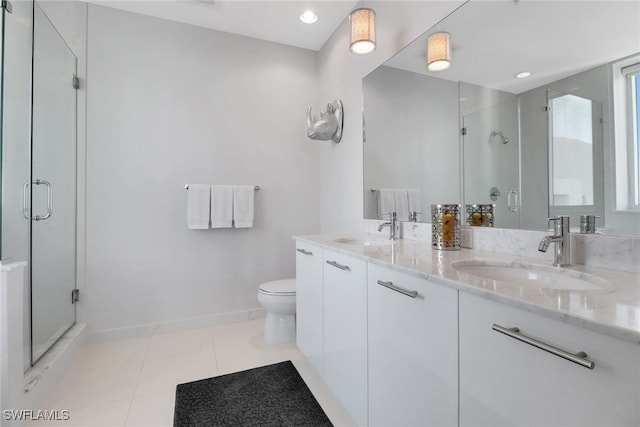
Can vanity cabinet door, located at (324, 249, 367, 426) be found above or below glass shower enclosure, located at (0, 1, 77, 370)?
below

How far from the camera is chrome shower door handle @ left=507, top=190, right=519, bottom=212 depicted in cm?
116

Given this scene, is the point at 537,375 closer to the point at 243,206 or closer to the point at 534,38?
the point at 534,38

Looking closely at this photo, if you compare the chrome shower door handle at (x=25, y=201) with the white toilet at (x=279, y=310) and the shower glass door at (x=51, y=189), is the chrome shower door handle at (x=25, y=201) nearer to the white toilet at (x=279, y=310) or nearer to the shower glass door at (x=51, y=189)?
the shower glass door at (x=51, y=189)

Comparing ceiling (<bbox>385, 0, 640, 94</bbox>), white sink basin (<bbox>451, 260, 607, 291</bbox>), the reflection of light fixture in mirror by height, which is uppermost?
the reflection of light fixture in mirror

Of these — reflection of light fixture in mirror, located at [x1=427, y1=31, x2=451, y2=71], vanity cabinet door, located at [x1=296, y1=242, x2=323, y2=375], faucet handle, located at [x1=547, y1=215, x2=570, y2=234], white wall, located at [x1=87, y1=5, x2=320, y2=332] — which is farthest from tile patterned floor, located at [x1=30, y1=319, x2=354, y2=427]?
reflection of light fixture in mirror, located at [x1=427, y1=31, x2=451, y2=71]

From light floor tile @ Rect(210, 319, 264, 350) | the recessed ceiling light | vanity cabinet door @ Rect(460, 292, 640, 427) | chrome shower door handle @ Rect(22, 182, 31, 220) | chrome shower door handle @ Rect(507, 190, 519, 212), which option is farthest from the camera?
the recessed ceiling light

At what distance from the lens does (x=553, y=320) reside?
539 millimetres

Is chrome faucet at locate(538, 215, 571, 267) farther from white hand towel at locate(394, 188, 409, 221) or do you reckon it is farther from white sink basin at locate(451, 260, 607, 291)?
white hand towel at locate(394, 188, 409, 221)

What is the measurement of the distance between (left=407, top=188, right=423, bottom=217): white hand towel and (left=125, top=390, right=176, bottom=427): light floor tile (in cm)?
162

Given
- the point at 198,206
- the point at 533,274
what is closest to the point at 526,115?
the point at 533,274

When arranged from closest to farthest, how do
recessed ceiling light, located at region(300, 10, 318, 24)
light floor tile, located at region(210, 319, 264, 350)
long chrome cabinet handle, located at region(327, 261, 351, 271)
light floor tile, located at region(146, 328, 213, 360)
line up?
long chrome cabinet handle, located at region(327, 261, 351, 271), light floor tile, located at region(146, 328, 213, 360), light floor tile, located at region(210, 319, 264, 350), recessed ceiling light, located at region(300, 10, 318, 24)

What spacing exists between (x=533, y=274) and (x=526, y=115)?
23.5 inches

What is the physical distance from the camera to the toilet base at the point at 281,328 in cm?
208

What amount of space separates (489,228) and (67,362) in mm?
2506
